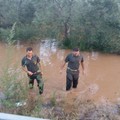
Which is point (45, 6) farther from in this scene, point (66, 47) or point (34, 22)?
point (66, 47)

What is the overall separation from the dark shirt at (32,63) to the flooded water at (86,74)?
0.37 m

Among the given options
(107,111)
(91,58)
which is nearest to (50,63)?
(91,58)

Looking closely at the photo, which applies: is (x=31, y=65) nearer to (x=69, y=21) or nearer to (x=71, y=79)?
(x=71, y=79)

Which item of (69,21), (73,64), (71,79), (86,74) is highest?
(69,21)

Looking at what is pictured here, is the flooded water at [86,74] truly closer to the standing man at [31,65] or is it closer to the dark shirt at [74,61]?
the standing man at [31,65]

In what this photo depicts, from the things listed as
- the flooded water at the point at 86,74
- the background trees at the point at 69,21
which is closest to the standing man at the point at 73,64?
the flooded water at the point at 86,74

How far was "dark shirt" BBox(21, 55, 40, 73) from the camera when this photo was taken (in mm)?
8562

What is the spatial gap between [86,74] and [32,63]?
379 cm

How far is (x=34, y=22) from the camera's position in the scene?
52.2ft

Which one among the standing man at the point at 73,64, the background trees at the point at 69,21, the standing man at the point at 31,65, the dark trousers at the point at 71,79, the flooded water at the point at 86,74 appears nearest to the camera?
the standing man at the point at 31,65

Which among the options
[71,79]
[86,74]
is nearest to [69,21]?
[86,74]

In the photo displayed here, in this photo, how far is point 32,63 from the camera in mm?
8570

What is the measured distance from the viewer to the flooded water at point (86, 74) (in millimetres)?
9797

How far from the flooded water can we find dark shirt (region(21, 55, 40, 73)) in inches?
14.8
